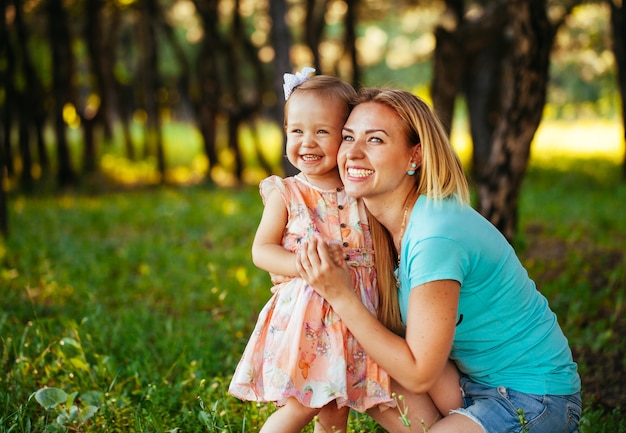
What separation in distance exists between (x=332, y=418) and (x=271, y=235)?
728 mm

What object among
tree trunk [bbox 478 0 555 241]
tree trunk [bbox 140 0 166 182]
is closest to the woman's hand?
tree trunk [bbox 478 0 555 241]

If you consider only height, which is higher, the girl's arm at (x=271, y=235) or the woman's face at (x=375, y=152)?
the woman's face at (x=375, y=152)

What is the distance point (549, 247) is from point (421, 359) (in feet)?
16.0

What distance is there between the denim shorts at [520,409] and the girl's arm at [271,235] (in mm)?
853

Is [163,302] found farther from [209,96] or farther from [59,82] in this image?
[209,96]

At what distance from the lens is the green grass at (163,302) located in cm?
338

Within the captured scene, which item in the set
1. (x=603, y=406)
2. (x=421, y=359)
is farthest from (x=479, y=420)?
(x=603, y=406)

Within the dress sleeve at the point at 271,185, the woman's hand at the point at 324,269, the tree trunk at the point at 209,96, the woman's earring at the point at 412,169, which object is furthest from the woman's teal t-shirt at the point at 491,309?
the tree trunk at the point at 209,96

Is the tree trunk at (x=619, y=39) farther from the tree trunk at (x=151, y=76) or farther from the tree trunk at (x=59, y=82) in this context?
the tree trunk at (x=59, y=82)

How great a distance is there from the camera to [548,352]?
8.49ft

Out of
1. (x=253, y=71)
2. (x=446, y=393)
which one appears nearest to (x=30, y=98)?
(x=253, y=71)

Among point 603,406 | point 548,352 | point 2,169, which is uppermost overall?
point 2,169

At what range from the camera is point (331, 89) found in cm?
271

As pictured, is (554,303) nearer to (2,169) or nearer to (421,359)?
(421,359)
